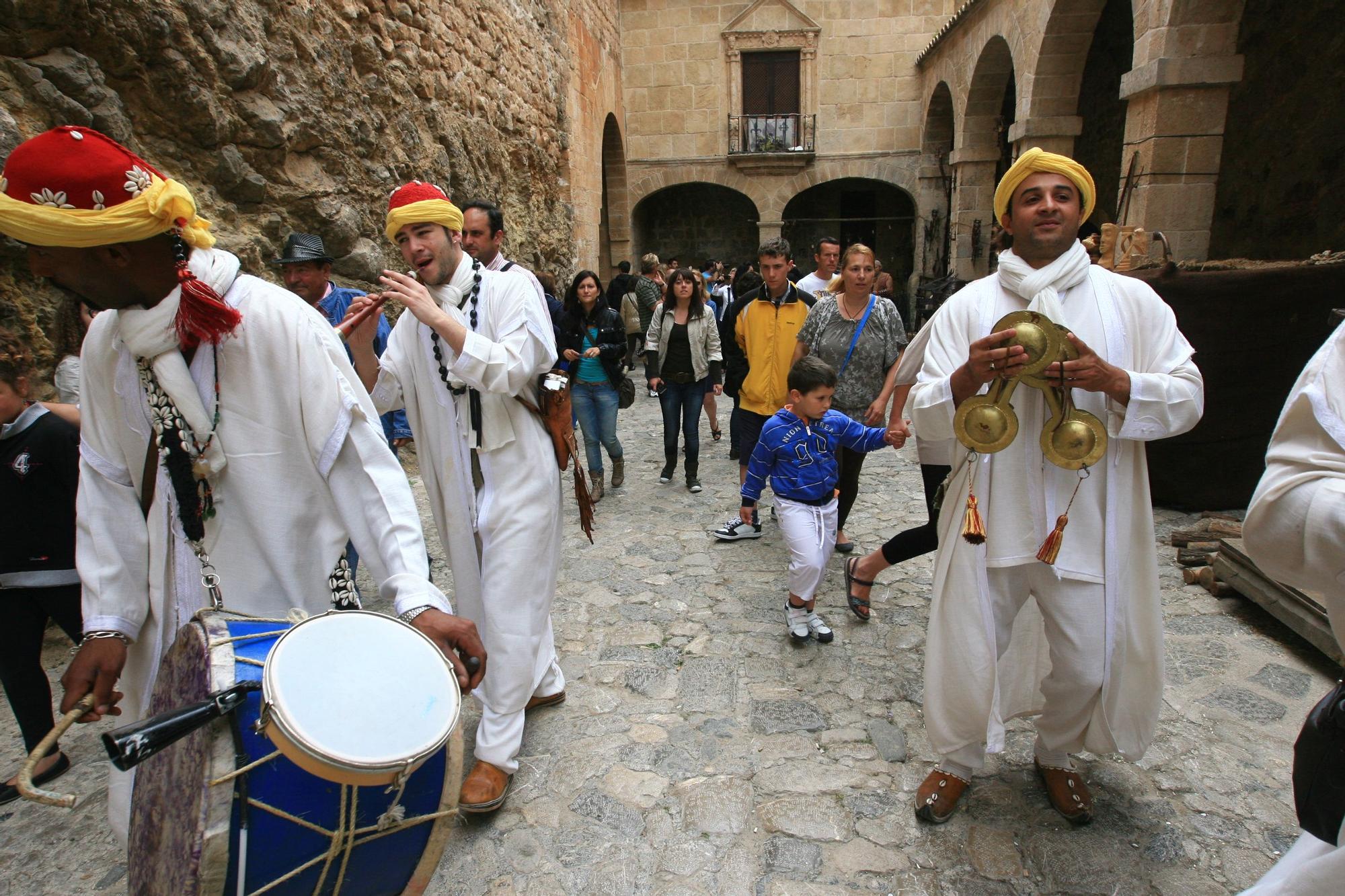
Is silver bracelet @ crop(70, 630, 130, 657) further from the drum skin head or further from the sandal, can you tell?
the sandal

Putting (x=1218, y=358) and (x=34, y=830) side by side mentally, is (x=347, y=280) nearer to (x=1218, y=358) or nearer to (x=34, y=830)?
(x=34, y=830)

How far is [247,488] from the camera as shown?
180 cm

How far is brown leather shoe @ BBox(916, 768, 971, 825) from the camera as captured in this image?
2.50 m

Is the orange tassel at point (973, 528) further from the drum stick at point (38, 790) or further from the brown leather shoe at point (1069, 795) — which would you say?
the drum stick at point (38, 790)

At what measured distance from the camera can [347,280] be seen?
6.63 metres

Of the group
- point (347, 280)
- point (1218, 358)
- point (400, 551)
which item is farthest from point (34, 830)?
point (1218, 358)

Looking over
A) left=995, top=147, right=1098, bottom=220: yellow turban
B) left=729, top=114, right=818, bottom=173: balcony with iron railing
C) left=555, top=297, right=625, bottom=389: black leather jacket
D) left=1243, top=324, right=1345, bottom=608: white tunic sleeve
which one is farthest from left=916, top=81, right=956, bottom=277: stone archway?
left=1243, top=324, right=1345, bottom=608: white tunic sleeve

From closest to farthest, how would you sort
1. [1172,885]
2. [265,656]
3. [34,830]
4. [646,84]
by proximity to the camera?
[265,656] → [1172,885] → [34,830] → [646,84]

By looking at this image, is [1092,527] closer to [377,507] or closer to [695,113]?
[377,507]

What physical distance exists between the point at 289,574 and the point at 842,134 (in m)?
19.4

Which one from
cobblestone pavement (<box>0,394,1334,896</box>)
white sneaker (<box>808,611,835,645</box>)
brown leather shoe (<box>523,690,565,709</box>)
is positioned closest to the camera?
cobblestone pavement (<box>0,394,1334,896</box>)

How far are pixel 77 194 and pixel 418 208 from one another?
1.25 m

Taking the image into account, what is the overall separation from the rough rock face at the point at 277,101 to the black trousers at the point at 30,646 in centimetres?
161

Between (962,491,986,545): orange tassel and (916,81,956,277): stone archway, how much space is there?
54.2ft
